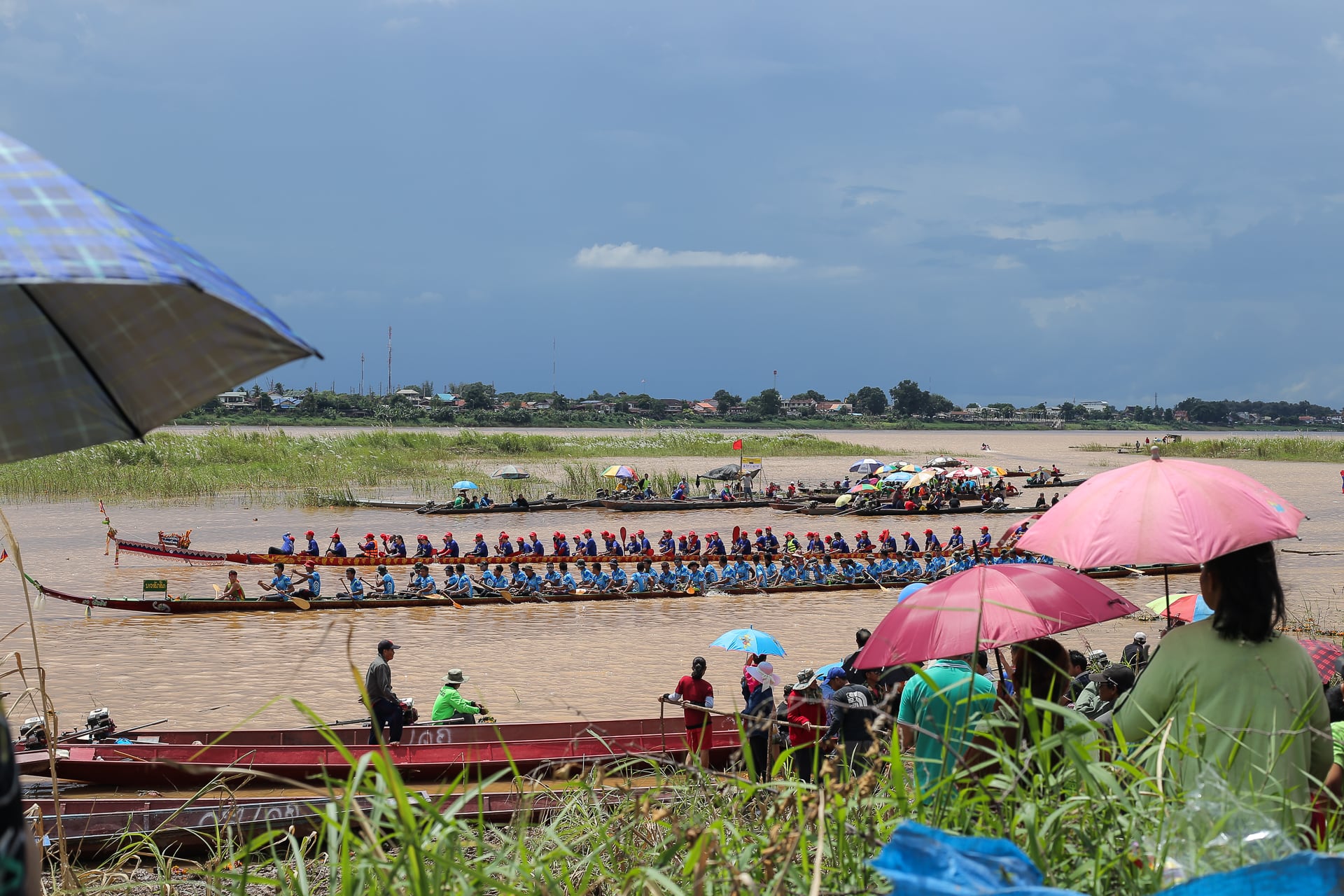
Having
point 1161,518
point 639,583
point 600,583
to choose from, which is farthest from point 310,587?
point 1161,518

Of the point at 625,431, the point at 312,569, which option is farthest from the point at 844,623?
the point at 625,431

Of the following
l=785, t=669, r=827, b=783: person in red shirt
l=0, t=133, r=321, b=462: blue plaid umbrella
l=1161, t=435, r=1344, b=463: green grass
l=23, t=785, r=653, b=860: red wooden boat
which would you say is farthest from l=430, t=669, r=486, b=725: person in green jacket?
l=1161, t=435, r=1344, b=463: green grass

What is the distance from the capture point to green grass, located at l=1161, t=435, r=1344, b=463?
226 feet

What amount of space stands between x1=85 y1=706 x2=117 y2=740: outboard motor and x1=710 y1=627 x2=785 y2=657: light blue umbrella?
6206 mm

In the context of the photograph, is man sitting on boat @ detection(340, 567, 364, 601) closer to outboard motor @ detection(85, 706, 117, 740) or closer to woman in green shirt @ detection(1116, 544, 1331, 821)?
outboard motor @ detection(85, 706, 117, 740)

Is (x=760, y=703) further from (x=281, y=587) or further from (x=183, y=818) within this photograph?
(x=281, y=587)

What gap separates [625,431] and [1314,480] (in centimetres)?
6987

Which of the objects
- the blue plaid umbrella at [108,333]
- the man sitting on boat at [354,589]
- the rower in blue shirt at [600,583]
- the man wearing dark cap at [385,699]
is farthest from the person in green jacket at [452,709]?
the rower in blue shirt at [600,583]

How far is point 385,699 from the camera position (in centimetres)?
989

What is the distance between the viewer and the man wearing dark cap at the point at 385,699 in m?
9.67

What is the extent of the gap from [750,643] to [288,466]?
1540 inches

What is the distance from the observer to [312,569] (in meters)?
20.8

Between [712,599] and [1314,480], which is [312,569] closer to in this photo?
[712,599]

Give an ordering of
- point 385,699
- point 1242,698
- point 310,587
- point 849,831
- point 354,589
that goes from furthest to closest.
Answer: point 310,587 < point 354,589 < point 385,699 < point 849,831 < point 1242,698
